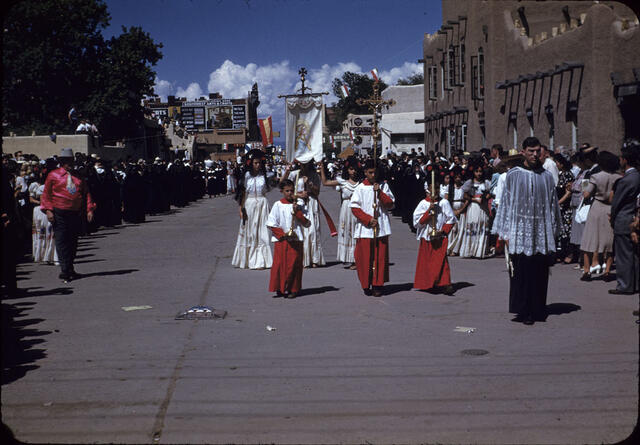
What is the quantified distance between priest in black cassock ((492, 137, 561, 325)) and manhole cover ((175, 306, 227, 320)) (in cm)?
319

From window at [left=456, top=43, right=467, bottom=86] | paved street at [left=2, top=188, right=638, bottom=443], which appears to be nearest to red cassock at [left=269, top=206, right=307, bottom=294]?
paved street at [left=2, top=188, right=638, bottom=443]

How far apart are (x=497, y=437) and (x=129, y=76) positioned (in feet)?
153

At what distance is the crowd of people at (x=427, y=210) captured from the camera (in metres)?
10.4

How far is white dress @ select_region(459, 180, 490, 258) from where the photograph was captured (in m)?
14.8

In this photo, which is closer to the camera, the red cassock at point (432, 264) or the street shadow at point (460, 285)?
the red cassock at point (432, 264)

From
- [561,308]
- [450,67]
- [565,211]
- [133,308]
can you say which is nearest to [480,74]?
[450,67]

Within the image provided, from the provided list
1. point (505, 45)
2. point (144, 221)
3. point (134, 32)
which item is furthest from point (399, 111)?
point (144, 221)

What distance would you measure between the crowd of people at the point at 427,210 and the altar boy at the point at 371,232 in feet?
0.05

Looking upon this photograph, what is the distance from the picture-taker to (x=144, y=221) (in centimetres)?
2616

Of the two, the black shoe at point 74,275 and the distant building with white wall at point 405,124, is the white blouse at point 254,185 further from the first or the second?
the distant building with white wall at point 405,124

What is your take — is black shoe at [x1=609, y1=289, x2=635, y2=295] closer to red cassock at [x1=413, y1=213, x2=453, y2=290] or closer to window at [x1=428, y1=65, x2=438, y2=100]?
red cassock at [x1=413, y1=213, x2=453, y2=290]

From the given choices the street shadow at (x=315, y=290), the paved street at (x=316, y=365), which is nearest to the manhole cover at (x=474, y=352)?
the paved street at (x=316, y=365)

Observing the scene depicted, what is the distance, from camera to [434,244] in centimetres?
1083

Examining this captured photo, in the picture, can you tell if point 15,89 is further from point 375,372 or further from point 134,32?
point 375,372
